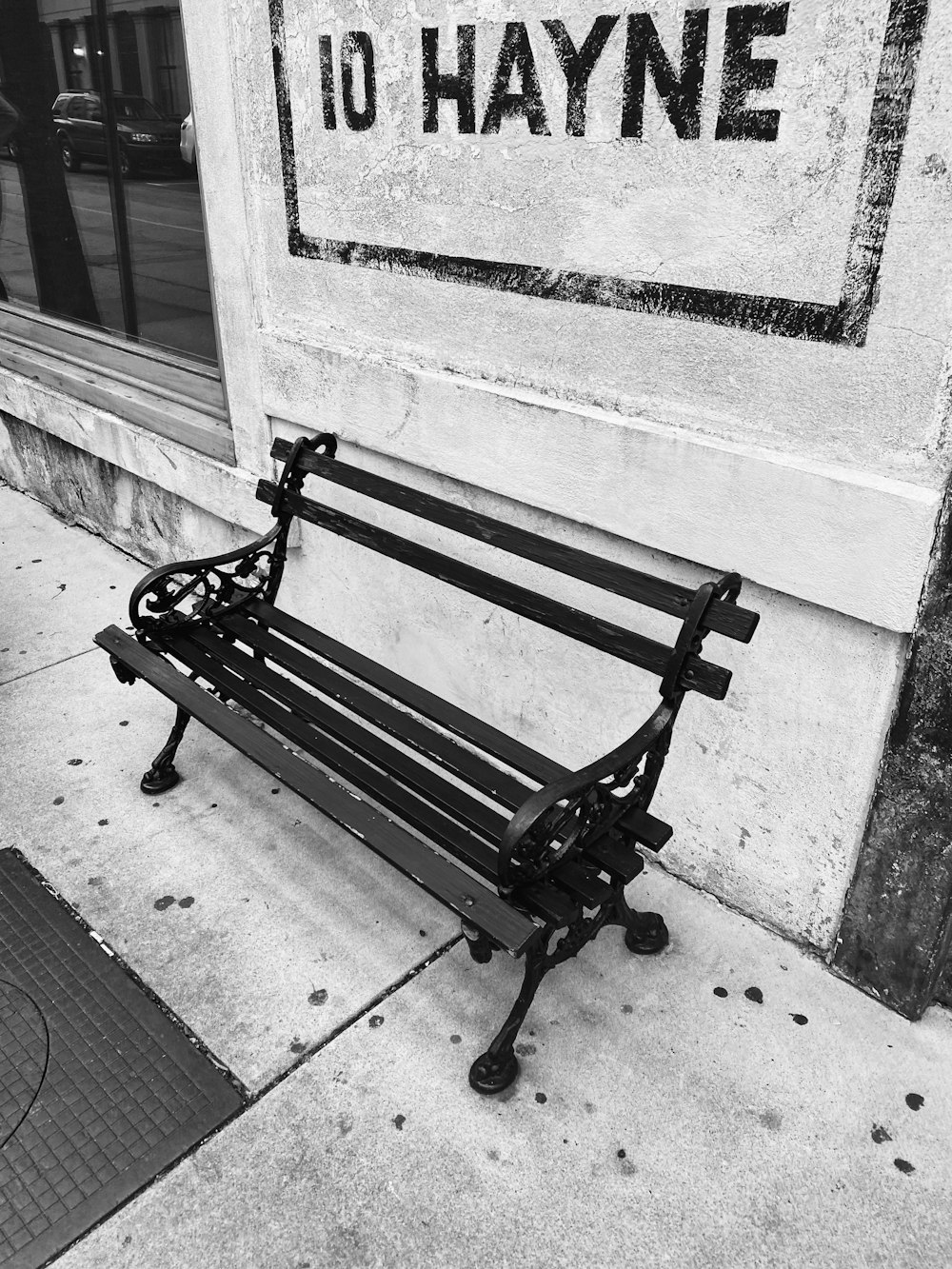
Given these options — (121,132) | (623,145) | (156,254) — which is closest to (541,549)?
(623,145)

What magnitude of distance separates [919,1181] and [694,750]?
108 centimetres

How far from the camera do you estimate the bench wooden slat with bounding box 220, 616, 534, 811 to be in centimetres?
248

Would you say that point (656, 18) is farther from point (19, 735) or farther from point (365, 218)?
point (19, 735)

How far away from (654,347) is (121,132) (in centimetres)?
315

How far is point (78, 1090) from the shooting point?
7.14 feet

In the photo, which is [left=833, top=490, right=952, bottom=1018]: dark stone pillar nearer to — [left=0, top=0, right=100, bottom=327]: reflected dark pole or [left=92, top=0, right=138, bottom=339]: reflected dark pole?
[left=92, top=0, right=138, bottom=339]: reflected dark pole

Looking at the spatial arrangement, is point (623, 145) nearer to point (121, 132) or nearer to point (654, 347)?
point (654, 347)

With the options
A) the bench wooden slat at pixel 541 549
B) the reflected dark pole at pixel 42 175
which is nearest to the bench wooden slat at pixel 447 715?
the bench wooden slat at pixel 541 549

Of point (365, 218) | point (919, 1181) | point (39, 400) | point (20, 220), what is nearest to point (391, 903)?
point (919, 1181)

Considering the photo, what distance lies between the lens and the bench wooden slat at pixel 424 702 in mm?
2482

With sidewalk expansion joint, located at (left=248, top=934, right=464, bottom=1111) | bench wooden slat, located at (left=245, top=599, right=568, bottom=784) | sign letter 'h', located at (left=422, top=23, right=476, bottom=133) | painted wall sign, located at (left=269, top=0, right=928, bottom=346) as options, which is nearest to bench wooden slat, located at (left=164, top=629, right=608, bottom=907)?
bench wooden slat, located at (left=245, top=599, right=568, bottom=784)

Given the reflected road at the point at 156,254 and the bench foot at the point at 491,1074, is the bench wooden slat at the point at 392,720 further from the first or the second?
the reflected road at the point at 156,254

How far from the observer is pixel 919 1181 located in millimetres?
2037

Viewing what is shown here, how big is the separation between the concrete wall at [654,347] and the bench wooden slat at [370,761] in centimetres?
54
